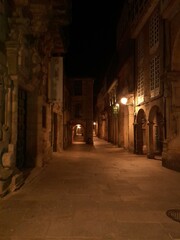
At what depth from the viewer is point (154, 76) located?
14344 millimetres

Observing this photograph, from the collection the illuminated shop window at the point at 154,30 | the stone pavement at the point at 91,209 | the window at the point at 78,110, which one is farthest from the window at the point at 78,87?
the stone pavement at the point at 91,209

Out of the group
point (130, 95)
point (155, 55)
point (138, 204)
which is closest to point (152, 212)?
point (138, 204)

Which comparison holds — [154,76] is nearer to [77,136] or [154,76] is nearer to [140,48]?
[140,48]

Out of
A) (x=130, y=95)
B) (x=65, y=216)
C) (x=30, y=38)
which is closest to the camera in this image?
(x=65, y=216)

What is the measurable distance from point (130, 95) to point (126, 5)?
801cm

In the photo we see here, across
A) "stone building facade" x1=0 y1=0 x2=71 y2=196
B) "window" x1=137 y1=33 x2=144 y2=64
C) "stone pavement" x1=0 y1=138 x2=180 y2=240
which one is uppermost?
"window" x1=137 y1=33 x2=144 y2=64

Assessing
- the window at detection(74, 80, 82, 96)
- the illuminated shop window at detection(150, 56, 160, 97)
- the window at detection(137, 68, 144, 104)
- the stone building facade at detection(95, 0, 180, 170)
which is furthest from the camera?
the window at detection(74, 80, 82, 96)

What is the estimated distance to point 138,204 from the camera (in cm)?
541

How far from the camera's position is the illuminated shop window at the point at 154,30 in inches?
544

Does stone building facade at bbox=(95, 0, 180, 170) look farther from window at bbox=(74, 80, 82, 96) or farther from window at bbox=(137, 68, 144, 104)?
window at bbox=(74, 80, 82, 96)

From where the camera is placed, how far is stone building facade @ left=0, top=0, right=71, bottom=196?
21.7ft

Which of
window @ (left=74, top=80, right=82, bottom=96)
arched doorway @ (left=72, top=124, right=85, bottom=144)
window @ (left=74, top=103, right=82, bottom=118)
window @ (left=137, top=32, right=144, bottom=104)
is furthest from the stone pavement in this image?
arched doorway @ (left=72, top=124, right=85, bottom=144)

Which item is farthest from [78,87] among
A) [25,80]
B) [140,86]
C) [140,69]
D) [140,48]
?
[25,80]

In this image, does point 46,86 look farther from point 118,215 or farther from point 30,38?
point 118,215
